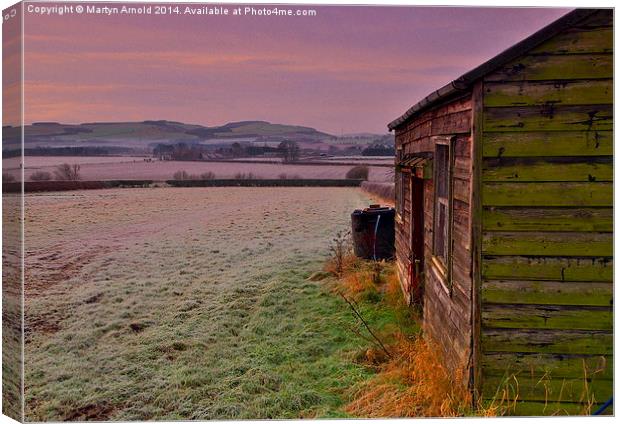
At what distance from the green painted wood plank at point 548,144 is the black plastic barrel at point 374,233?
885cm

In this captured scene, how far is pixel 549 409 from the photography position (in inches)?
230

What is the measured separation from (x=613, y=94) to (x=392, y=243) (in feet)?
30.4

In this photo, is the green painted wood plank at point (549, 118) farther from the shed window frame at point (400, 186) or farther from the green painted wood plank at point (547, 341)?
the shed window frame at point (400, 186)

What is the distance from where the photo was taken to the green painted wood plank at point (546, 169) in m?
5.66

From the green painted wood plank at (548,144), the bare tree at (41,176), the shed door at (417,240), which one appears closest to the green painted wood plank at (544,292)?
the green painted wood plank at (548,144)

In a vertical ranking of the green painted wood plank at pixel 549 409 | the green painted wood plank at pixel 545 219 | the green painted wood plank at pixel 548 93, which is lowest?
the green painted wood plank at pixel 549 409

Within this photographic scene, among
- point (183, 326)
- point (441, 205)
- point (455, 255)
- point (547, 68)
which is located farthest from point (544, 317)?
point (183, 326)

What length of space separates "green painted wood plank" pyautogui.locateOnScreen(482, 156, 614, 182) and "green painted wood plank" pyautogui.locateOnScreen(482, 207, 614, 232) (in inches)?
10.5

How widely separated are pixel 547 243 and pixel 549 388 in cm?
127

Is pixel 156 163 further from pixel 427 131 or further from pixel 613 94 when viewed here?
pixel 613 94

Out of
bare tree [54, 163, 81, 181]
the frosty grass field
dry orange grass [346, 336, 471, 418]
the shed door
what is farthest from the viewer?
bare tree [54, 163, 81, 181]

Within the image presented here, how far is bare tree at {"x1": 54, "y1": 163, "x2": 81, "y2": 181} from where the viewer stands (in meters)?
26.8

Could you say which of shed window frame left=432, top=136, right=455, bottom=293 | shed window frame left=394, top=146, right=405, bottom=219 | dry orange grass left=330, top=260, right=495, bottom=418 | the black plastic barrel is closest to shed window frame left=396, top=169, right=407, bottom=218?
shed window frame left=394, top=146, right=405, bottom=219

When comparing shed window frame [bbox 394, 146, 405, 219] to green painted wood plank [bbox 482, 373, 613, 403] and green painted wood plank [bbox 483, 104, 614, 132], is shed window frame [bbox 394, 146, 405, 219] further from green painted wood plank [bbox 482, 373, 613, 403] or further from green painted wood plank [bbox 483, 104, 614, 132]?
green painted wood plank [bbox 482, 373, 613, 403]
